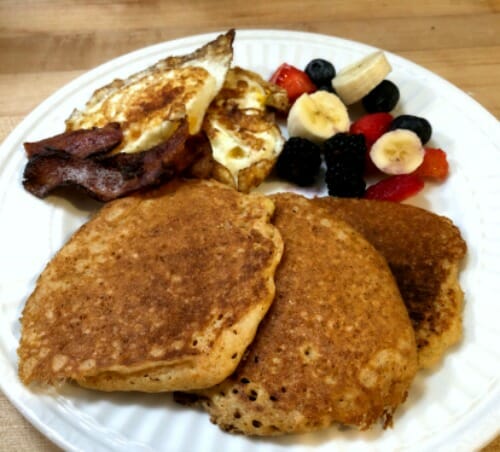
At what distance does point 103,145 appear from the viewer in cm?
203

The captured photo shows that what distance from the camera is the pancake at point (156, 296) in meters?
1.44

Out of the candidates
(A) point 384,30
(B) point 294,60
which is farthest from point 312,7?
(B) point 294,60

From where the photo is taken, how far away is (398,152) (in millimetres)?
2127

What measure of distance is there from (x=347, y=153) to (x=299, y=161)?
184 millimetres

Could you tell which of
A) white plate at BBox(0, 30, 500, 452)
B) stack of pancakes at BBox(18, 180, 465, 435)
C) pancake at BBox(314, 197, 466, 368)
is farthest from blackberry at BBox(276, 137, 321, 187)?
stack of pancakes at BBox(18, 180, 465, 435)

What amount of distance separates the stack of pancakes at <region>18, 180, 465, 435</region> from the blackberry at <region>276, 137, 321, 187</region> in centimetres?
33

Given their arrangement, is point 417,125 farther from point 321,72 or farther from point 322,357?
point 322,357

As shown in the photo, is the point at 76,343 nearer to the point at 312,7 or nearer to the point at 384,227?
the point at 384,227

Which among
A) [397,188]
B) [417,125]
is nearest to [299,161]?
[397,188]

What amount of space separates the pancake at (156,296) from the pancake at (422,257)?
1.22ft

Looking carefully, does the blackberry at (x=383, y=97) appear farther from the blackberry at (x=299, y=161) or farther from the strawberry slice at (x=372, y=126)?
the blackberry at (x=299, y=161)

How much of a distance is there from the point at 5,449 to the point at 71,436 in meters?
Answer: 0.31

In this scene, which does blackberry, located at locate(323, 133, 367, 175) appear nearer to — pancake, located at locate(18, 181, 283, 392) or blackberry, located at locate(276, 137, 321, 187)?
blackberry, located at locate(276, 137, 321, 187)

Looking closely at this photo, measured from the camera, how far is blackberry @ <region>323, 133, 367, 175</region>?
2.09 meters
